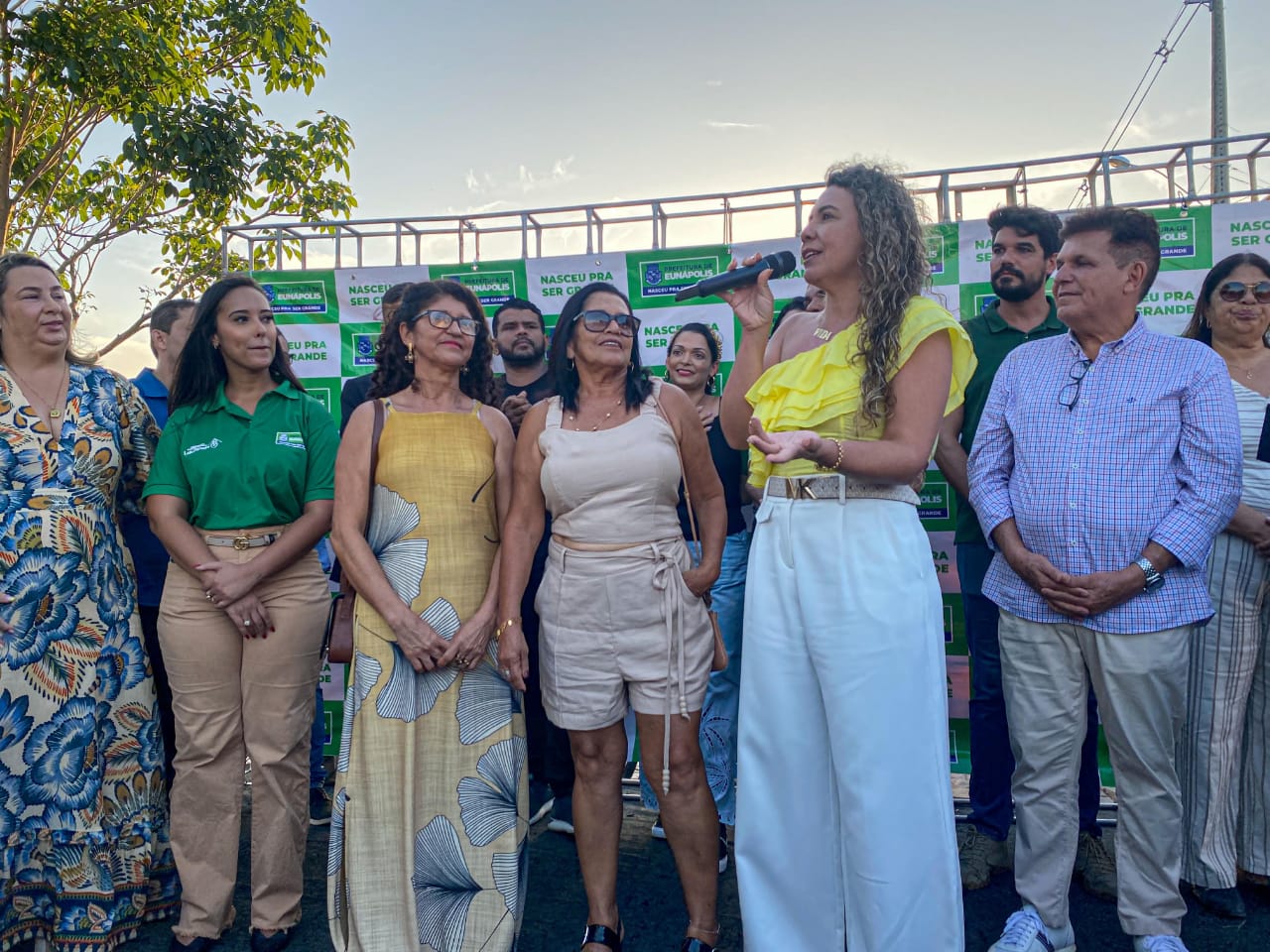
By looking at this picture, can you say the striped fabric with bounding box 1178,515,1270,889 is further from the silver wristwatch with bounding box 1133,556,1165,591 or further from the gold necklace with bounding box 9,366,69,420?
the gold necklace with bounding box 9,366,69,420

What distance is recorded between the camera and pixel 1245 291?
10.1 feet

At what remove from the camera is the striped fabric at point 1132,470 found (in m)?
2.44

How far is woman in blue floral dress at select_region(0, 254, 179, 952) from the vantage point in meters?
2.73

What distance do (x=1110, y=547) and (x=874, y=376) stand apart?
95 cm

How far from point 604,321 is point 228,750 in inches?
74.3

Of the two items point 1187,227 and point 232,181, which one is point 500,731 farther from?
point 232,181

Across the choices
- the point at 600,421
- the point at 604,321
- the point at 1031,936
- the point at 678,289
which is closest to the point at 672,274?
the point at 678,289

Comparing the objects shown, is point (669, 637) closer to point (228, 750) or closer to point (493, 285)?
point (228, 750)

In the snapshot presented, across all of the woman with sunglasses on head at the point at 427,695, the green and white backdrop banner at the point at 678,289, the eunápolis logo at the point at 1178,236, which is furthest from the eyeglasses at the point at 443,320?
the eunápolis logo at the point at 1178,236

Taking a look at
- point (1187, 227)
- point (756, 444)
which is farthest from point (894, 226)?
point (1187, 227)

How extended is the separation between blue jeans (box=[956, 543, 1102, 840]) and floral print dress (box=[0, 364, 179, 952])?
9.74ft

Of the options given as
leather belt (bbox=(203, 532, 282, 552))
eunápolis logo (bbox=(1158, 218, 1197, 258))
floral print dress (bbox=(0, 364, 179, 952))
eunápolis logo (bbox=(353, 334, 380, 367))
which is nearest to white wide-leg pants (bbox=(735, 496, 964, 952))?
leather belt (bbox=(203, 532, 282, 552))

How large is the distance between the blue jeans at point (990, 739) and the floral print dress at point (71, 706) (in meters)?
2.97

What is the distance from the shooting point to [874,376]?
85.3 inches
